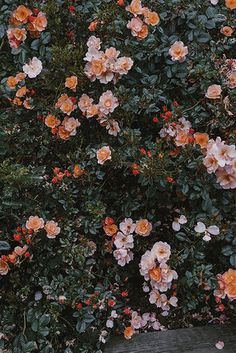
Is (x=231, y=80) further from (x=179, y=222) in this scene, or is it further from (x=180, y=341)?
(x=180, y=341)

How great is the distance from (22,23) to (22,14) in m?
0.04

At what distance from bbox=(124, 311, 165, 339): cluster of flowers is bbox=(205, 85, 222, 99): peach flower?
894mm

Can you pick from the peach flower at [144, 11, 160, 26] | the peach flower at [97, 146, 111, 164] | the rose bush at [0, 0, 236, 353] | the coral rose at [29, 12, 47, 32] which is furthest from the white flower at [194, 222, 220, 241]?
the coral rose at [29, 12, 47, 32]

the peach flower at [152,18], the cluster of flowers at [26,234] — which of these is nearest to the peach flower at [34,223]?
the cluster of flowers at [26,234]

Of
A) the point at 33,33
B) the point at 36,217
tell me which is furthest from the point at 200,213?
the point at 33,33

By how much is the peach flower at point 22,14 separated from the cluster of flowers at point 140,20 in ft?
1.38

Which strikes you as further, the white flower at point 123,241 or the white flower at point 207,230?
the white flower at point 123,241

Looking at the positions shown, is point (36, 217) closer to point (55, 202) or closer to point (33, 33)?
point (55, 202)

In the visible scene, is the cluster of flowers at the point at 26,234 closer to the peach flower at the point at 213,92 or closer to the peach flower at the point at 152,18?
the peach flower at the point at 213,92

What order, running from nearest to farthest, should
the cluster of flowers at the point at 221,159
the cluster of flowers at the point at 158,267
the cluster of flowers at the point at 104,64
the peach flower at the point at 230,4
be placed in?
the cluster of flowers at the point at 221,159
the cluster of flowers at the point at 158,267
the cluster of flowers at the point at 104,64
the peach flower at the point at 230,4

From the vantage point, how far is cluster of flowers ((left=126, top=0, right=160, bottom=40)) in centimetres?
225

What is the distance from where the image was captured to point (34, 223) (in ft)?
6.84

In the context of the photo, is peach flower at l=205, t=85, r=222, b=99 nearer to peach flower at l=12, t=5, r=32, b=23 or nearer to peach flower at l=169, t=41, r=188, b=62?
peach flower at l=169, t=41, r=188, b=62

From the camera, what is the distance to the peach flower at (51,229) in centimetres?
211
